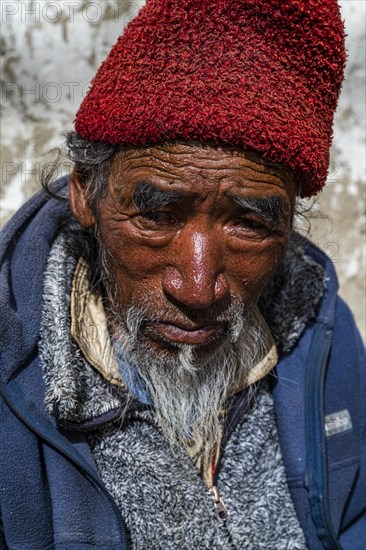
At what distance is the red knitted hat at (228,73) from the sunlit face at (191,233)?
6 cm

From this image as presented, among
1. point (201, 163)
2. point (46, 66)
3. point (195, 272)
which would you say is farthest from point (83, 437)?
point (46, 66)

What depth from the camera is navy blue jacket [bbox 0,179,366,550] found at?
1644mm

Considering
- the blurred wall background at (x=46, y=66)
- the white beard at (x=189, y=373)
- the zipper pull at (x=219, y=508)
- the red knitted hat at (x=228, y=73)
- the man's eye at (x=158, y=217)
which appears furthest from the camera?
the blurred wall background at (x=46, y=66)

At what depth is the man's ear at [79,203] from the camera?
71.3 inches

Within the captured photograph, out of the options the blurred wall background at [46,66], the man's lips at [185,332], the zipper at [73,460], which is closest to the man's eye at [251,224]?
the man's lips at [185,332]

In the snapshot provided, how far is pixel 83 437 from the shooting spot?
5.74ft

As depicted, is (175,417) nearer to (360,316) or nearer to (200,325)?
(200,325)

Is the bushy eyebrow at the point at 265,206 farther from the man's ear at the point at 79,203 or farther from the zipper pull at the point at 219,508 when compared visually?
the zipper pull at the point at 219,508

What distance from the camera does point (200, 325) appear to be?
5.53 feet

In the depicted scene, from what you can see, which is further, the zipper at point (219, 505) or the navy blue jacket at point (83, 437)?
the zipper at point (219, 505)

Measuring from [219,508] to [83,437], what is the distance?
1.41 ft

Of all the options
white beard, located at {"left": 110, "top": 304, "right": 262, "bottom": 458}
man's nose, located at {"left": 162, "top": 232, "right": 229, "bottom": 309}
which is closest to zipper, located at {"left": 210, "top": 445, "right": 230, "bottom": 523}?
white beard, located at {"left": 110, "top": 304, "right": 262, "bottom": 458}

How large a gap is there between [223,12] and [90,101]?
1.20 ft

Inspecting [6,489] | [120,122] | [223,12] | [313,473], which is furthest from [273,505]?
[223,12]
